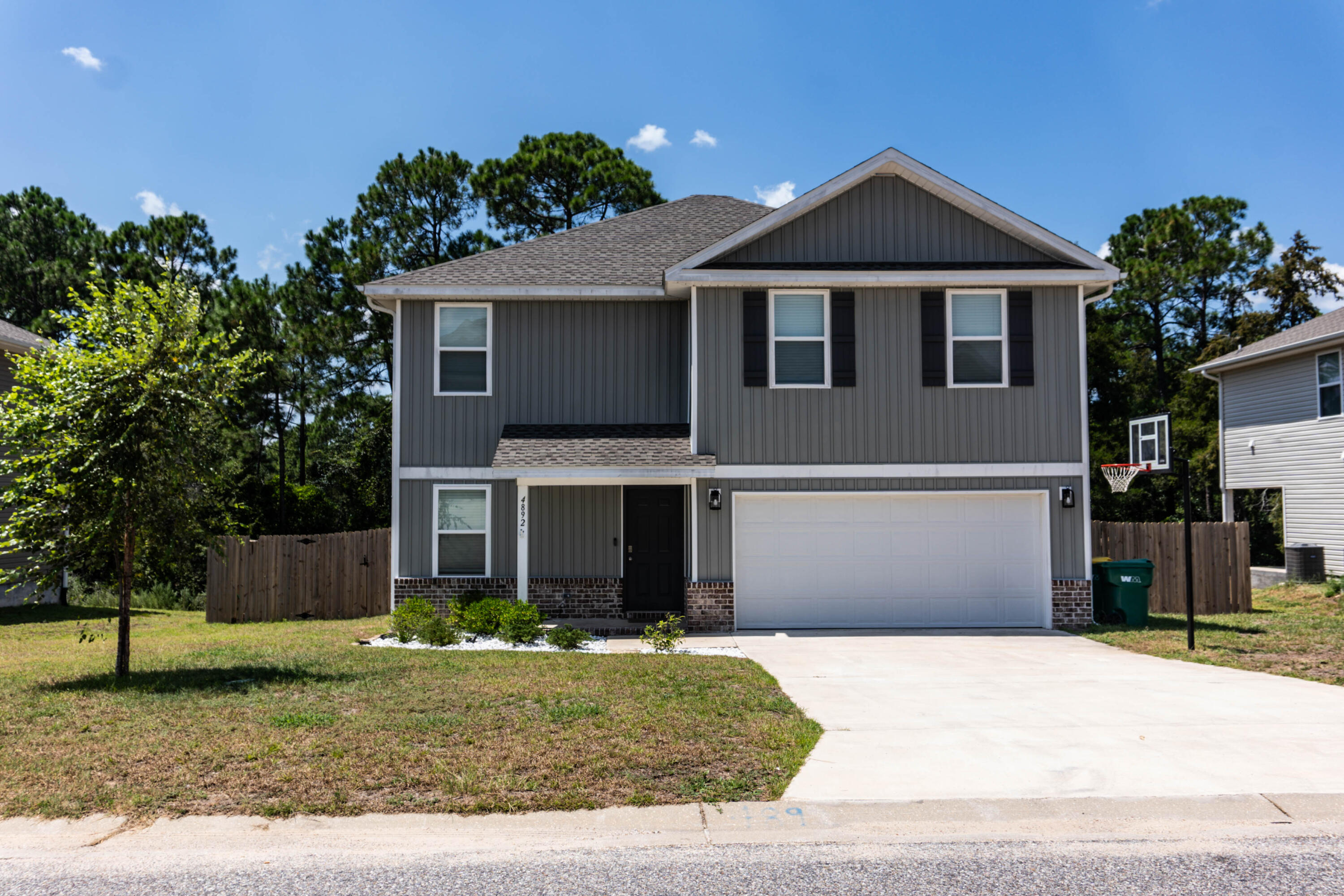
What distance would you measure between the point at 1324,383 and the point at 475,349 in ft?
60.3

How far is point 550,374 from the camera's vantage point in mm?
15148

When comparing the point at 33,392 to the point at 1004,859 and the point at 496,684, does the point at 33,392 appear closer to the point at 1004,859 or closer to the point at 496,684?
the point at 496,684

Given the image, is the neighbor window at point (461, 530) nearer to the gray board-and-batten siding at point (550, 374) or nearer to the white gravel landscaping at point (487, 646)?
the gray board-and-batten siding at point (550, 374)

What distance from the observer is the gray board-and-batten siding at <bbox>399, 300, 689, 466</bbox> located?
14.9 metres

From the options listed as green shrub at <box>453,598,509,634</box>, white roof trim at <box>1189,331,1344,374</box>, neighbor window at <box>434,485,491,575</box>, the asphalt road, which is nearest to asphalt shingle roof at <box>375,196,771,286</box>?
neighbor window at <box>434,485,491,575</box>

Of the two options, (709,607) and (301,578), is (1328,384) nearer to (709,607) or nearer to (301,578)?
(709,607)

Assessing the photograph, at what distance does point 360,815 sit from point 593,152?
27.9 metres

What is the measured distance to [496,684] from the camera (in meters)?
8.80

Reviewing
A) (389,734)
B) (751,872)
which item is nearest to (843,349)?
(389,734)

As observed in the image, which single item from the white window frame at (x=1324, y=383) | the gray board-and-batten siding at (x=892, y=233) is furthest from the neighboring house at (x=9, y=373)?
the white window frame at (x=1324, y=383)

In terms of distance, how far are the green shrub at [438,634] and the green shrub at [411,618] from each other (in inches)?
5.1

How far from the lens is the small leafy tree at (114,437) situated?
8953mm

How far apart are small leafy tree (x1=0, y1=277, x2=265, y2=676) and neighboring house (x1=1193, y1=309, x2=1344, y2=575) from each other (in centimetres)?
2150

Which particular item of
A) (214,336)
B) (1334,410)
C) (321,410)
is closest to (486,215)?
(321,410)
